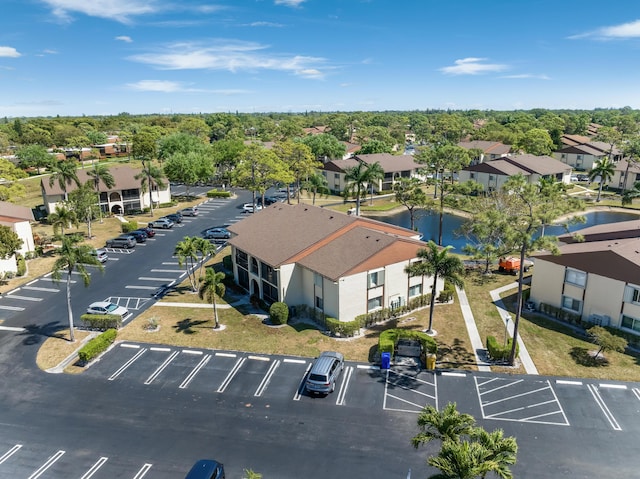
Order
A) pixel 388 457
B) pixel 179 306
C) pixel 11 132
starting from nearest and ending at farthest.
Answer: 1. pixel 388 457
2. pixel 179 306
3. pixel 11 132

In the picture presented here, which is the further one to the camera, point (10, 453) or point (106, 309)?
point (106, 309)

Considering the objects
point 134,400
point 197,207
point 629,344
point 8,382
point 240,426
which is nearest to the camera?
point 240,426

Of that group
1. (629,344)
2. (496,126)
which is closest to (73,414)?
(629,344)

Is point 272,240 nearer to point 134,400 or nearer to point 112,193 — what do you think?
point 134,400

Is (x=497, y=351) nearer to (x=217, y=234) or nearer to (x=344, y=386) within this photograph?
(x=344, y=386)

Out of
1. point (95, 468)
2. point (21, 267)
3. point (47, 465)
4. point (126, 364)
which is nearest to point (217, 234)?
point (21, 267)

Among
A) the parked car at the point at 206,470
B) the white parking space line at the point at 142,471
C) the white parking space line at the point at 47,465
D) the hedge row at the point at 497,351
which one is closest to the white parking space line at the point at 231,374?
the white parking space line at the point at 142,471

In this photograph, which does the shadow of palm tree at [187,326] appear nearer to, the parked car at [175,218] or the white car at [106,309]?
the white car at [106,309]

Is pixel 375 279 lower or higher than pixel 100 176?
lower
